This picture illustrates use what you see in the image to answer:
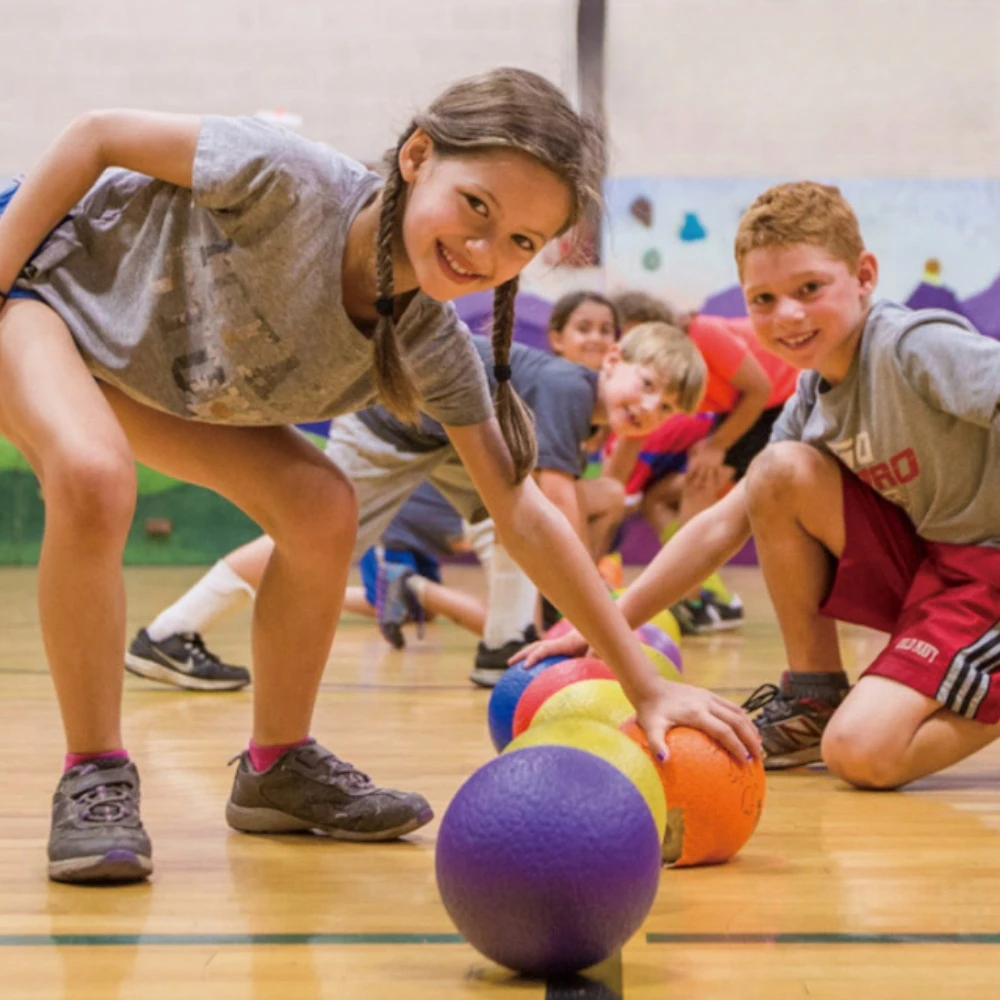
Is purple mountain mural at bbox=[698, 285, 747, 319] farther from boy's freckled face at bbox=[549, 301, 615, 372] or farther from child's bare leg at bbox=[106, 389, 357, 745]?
child's bare leg at bbox=[106, 389, 357, 745]

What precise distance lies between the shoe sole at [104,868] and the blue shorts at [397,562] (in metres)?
3.24

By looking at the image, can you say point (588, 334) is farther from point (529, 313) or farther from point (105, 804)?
point (105, 804)

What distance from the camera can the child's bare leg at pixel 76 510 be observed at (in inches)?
75.0

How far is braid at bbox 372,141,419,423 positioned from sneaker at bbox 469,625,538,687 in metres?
1.94

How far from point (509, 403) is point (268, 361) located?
0.35 metres

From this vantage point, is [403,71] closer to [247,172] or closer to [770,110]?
[770,110]

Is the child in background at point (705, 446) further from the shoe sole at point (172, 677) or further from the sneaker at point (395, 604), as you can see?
the shoe sole at point (172, 677)

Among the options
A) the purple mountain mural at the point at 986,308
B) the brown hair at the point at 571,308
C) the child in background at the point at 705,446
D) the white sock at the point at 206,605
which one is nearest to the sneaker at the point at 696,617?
the child in background at the point at 705,446

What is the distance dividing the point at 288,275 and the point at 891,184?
20.9 ft

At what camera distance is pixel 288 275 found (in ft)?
6.75

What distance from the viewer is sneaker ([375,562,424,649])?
4.67 metres

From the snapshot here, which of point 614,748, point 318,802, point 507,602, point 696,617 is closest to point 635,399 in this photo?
point 507,602

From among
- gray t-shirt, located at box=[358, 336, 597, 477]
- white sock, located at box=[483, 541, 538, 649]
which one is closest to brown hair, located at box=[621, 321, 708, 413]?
gray t-shirt, located at box=[358, 336, 597, 477]

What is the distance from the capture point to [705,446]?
5590 millimetres
